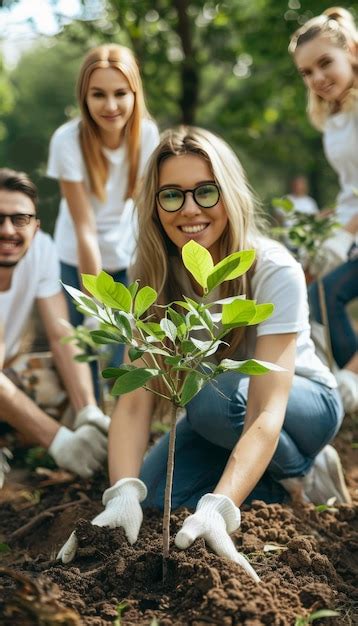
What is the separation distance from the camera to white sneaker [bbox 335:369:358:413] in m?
3.48

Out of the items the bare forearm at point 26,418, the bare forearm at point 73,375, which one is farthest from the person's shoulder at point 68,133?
the bare forearm at point 26,418

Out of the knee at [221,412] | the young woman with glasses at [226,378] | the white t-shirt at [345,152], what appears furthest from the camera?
the white t-shirt at [345,152]

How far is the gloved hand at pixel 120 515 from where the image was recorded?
207 centimetres

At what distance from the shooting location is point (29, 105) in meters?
26.8

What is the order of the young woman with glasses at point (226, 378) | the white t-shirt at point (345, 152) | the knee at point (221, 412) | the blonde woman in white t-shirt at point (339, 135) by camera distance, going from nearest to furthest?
the young woman with glasses at point (226, 378) < the knee at point (221, 412) < the blonde woman in white t-shirt at point (339, 135) < the white t-shirt at point (345, 152)

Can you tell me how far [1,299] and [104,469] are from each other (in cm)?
85

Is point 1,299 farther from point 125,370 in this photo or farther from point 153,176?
point 125,370

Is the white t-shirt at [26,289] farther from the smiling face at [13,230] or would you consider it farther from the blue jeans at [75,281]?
the blue jeans at [75,281]

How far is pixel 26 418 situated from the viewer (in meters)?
3.12

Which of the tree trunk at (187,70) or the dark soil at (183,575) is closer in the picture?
the dark soil at (183,575)

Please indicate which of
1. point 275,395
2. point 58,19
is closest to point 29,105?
point 58,19

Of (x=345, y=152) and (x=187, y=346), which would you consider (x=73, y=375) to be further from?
(x=187, y=346)

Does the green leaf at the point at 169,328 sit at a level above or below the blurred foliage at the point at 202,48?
below

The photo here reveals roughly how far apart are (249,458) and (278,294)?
1.66 feet
